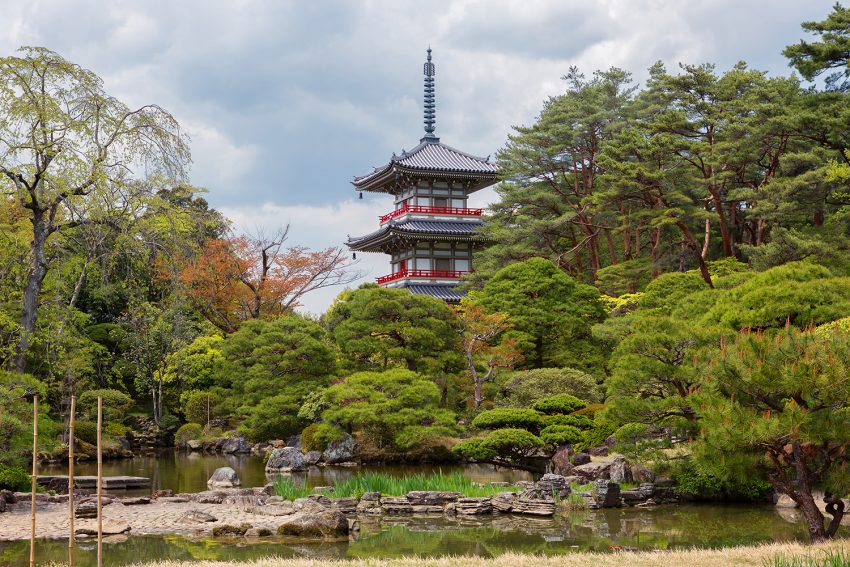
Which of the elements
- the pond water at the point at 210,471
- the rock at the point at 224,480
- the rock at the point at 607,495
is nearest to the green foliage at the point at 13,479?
the pond water at the point at 210,471

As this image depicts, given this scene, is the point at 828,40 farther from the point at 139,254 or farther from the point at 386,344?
the point at 139,254

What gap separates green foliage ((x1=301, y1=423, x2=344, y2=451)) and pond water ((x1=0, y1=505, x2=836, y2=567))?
8304 millimetres

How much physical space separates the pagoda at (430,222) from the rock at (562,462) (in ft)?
50.2

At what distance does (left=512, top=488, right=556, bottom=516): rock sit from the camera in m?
11.8

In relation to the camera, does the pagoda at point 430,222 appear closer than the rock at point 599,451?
No

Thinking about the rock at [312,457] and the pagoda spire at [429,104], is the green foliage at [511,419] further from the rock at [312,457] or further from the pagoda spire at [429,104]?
the pagoda spire at [429,104]

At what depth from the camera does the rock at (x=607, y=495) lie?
12.3 m

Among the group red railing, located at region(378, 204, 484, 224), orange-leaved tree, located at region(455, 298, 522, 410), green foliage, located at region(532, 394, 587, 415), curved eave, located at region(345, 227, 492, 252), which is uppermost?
red railing, located at region(378, 204, 484, 224)

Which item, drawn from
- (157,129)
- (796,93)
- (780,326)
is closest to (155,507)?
(157,129)

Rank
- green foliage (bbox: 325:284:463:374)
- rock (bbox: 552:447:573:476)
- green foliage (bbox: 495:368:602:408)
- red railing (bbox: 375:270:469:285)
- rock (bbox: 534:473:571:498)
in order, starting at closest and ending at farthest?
rock (bbox: 534:473:571:498), rock (bbox: 552:447:573:476), green foliage (bbox: 495:368:602:408), green foliage (bbox: 325:284:463:374), red railing (bbox: 375:270:469:285)

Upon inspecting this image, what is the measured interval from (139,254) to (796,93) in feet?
59.3

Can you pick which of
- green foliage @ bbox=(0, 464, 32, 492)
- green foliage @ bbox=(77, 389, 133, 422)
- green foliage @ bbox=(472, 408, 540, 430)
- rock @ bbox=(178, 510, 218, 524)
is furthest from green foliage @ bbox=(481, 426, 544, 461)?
green foliage @ bbox=(77, 389, 133, 422)

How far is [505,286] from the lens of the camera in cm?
2292

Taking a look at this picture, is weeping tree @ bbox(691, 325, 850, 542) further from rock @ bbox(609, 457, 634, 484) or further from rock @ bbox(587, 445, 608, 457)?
rock @ bbox(587, 445, 608, 457)
